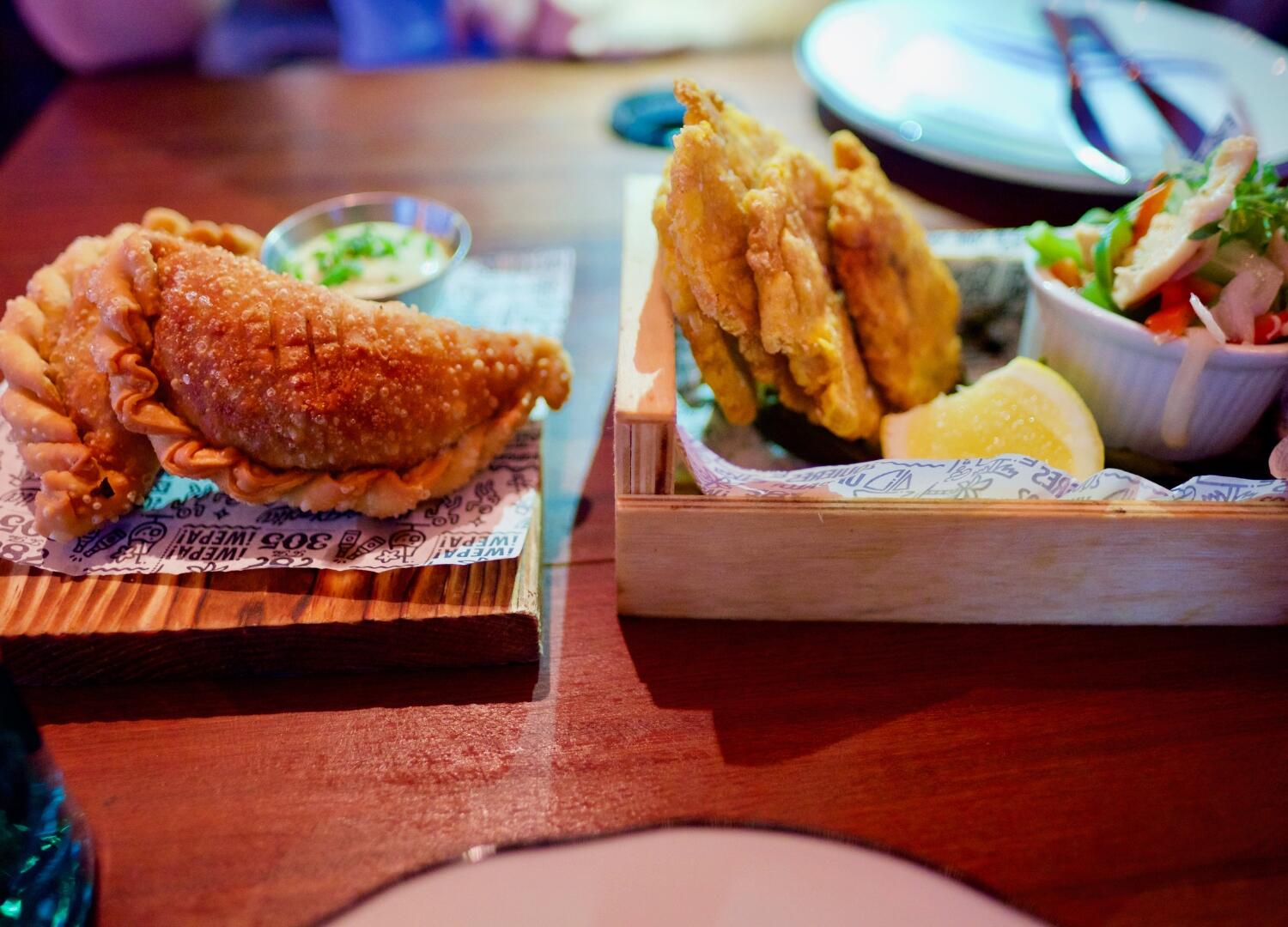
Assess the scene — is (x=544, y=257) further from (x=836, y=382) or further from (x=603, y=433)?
(x=836, y=382)

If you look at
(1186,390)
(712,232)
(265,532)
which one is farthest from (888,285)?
(265,532)

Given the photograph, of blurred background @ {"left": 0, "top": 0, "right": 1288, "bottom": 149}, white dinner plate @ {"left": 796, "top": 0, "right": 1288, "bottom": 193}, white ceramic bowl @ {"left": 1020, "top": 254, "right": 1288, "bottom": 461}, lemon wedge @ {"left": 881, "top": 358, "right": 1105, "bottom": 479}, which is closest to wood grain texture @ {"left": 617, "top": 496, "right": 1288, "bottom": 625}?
lemon wedge @ {"left": 881, "top": 358, "right": 1105, "bottom": 479}

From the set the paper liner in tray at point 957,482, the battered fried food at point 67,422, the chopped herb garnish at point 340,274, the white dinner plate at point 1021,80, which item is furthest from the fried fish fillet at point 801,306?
the white dinner plate at point 1021,80

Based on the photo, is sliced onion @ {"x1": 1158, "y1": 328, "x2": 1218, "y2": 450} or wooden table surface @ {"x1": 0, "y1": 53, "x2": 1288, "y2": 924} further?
sliced onion @ {"x1": 1158, "y1": 328, "x2": 1218, "y2": 450}

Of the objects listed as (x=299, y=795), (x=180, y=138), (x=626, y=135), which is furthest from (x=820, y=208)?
(x=180, y=138)

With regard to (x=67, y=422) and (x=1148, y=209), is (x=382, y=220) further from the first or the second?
(x=1148, y=209)

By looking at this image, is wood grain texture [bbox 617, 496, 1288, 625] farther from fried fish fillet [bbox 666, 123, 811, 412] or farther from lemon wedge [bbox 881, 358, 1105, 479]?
fried fish fillet [bbox 666, 123, 811, 412]

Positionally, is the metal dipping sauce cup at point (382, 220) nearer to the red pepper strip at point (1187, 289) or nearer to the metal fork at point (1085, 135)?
the red pepper strip at point (1187, 289)

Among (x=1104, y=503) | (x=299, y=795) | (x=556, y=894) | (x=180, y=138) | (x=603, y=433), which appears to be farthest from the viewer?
(x=180, y=138)
